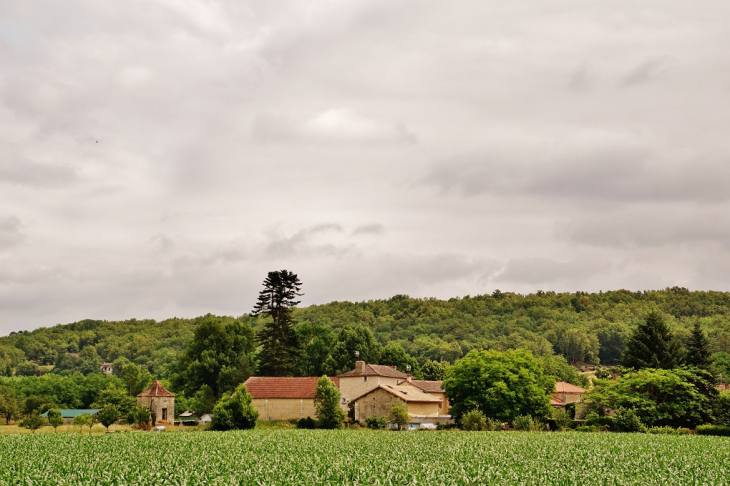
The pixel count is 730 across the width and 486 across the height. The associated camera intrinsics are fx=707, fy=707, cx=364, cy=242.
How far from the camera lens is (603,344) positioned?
182000 mm

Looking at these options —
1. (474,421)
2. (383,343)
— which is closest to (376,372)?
(474,421)

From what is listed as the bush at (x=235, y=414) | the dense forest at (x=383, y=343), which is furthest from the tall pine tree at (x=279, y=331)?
the bush at (x=235, y=414)

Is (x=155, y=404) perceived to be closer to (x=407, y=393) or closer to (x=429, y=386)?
(x=407, y=393)

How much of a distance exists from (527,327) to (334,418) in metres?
137

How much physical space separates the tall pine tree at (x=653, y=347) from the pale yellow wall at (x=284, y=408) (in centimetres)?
3537

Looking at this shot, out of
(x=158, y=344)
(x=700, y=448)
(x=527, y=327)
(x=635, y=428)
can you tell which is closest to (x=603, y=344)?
(x=527, y=327)

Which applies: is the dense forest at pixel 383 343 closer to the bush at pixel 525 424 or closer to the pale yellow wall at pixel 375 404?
the pale yellow wall at pixel 375 404

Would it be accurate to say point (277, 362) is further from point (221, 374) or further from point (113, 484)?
point (113, 484)

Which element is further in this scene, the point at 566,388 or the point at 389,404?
the point at 566,388

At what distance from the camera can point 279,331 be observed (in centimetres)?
9438

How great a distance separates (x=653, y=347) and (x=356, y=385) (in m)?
33.2

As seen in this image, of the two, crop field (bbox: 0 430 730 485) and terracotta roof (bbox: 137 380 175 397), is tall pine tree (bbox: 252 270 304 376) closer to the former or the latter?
terracotta roof (bbox: 137 380 175 397)

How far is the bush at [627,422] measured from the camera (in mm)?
61938

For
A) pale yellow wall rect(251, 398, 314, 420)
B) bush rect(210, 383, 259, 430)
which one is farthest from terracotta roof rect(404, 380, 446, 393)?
bush rect(210, 383, 259, 430)
